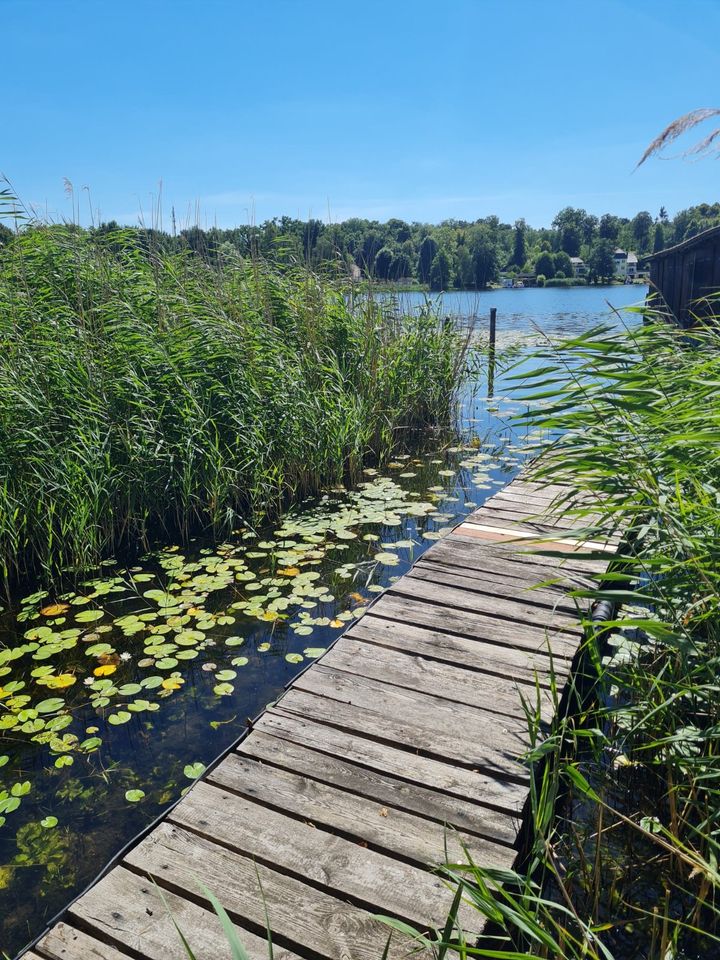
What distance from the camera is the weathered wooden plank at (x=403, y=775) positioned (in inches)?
73.6

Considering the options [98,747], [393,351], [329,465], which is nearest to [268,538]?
[329,465]

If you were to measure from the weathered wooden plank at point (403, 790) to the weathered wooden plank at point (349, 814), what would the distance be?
2 centimetres

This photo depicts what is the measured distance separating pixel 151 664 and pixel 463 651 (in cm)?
158

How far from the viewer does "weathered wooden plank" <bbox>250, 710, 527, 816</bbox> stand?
1870 millimetres

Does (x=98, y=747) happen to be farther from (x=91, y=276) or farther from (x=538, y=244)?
(x=538, y=244)

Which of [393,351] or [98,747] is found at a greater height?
[393,351]

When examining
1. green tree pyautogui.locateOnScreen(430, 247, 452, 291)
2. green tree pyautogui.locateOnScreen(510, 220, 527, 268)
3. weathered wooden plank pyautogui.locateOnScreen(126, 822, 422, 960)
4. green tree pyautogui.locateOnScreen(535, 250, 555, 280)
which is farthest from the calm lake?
green tree pyautogui.locateOnScreen(510, 220, 527, 268)

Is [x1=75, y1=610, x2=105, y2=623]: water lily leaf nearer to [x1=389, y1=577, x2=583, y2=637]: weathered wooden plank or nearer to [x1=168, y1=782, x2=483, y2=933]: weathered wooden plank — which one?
[x1=389, y1=577, x2=583, y2=637]: weathered wooden plank

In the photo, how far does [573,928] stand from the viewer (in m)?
1.74

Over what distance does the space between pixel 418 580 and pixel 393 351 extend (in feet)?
12.5

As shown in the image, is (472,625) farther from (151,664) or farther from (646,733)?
(151,664)

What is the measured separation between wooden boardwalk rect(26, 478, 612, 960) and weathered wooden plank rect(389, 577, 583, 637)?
1 cm

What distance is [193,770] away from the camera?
2.48 m

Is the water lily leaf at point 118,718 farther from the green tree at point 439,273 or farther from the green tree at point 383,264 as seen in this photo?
the green tree at point 439,273
